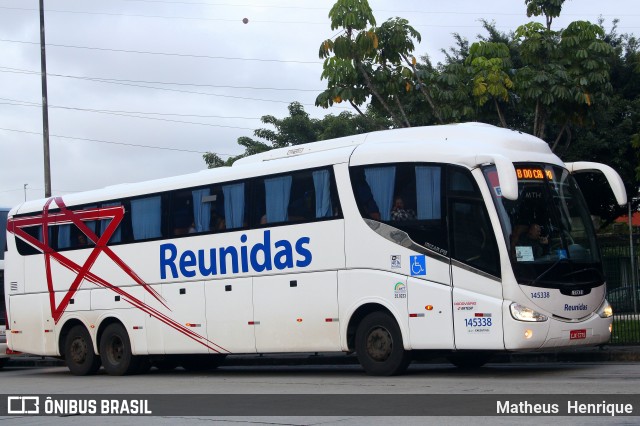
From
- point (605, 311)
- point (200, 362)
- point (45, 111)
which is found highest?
point (45, 111)

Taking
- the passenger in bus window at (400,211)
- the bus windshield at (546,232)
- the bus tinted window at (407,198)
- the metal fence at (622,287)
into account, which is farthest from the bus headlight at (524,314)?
the metal fence at (622,287)

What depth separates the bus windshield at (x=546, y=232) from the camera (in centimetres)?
1493

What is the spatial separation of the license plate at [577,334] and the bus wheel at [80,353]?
10115 mm

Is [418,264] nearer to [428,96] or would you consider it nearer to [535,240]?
[535,240]

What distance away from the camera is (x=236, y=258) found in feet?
60.3

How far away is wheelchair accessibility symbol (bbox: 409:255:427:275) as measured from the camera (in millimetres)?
15626

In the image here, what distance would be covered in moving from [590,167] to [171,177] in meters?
8.05

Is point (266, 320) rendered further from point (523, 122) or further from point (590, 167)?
point (523, 122)

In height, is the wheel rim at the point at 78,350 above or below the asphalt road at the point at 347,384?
above

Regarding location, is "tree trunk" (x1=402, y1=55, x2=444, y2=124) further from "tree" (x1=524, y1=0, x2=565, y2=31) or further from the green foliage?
"tree" (x1=524, y1=0, x2=565, y2=31)

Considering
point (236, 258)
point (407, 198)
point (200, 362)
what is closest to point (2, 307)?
point (200, 362)

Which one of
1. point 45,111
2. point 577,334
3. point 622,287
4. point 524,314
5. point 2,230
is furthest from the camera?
point 45,111

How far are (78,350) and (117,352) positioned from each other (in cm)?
114

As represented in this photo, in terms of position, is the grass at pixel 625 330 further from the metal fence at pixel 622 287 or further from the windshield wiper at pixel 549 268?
the windshield wiper at pixel 549 268
